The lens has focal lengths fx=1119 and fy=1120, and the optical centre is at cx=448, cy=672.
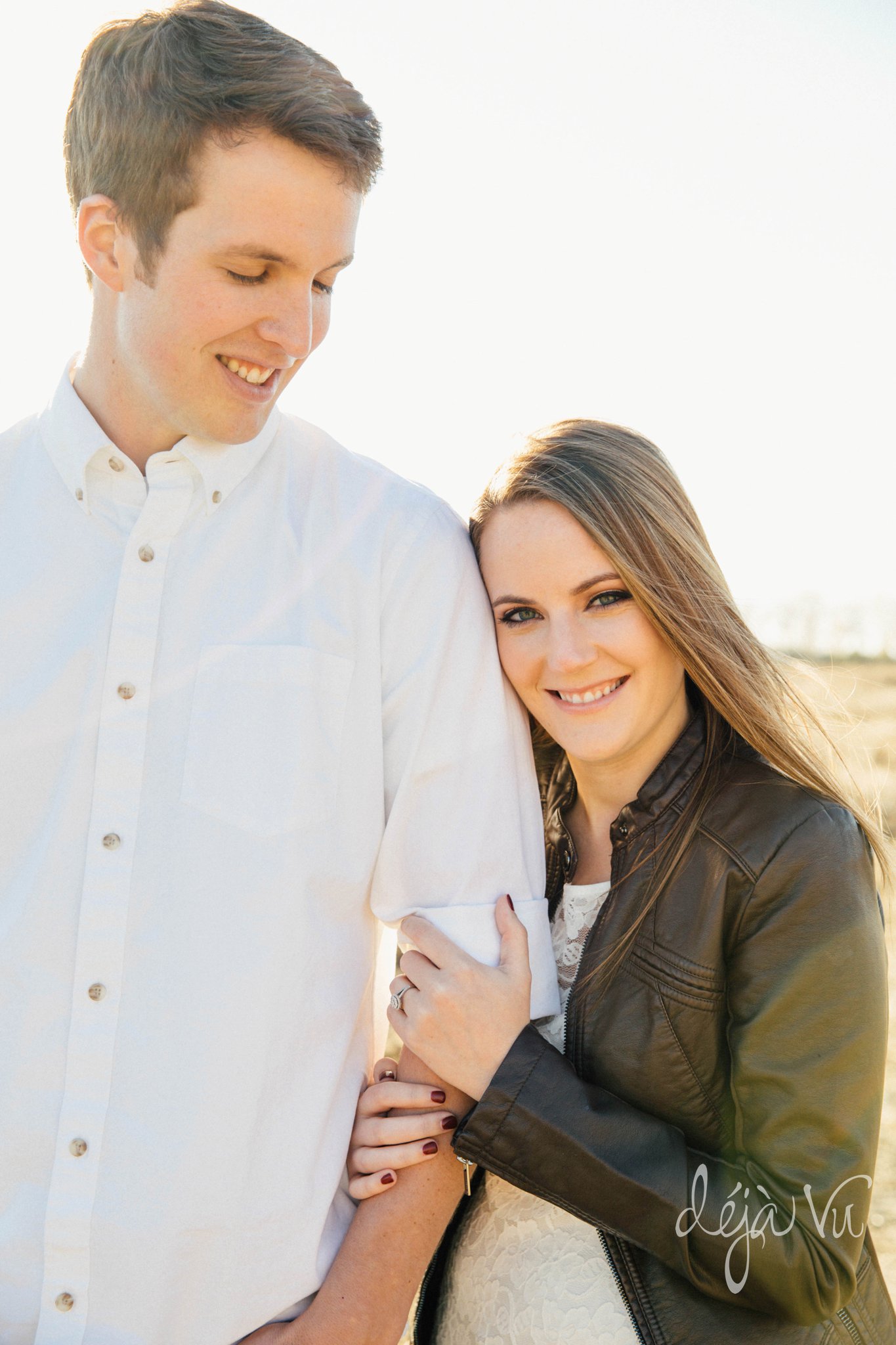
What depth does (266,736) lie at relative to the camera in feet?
5.74

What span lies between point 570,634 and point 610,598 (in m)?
0.13

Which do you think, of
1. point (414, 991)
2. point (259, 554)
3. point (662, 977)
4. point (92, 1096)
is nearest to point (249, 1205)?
point (92, 1096)

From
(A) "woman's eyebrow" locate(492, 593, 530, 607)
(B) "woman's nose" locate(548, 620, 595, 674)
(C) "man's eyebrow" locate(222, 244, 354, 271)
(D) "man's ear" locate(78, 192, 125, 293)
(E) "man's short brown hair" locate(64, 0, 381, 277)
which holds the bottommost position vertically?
(B) "woman's nose" locate(548, 620, 595, 674)

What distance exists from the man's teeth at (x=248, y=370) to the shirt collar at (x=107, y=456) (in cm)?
9

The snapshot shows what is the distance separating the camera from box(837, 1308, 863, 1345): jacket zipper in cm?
182

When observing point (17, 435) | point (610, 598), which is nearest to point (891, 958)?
point (610, 598)

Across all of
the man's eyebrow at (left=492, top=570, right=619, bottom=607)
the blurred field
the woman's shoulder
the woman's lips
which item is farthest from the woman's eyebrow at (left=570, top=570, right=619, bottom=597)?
the blurred field

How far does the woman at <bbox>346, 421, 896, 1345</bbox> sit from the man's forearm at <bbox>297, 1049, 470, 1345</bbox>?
74 millimetres

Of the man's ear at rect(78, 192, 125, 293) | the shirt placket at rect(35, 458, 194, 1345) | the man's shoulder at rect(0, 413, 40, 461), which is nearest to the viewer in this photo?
the shirt placket at rect(35, 458, 194, 1345)

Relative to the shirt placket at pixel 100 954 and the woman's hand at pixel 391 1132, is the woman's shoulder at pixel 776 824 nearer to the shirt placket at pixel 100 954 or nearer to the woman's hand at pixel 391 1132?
the woman's hand at pixel 391 1132

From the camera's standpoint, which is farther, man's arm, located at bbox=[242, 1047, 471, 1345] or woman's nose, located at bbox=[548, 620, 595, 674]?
woman's nose, located at bbox=[548, 620, 595, 674]

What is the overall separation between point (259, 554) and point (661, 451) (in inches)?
33.8

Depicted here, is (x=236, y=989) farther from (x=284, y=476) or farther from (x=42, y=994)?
(x=284, y=476)

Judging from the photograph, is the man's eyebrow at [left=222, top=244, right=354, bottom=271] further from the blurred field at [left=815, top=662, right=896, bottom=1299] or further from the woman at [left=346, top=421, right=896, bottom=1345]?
the blurred field at [left=815, top=662, right=896, bottom=1299]
